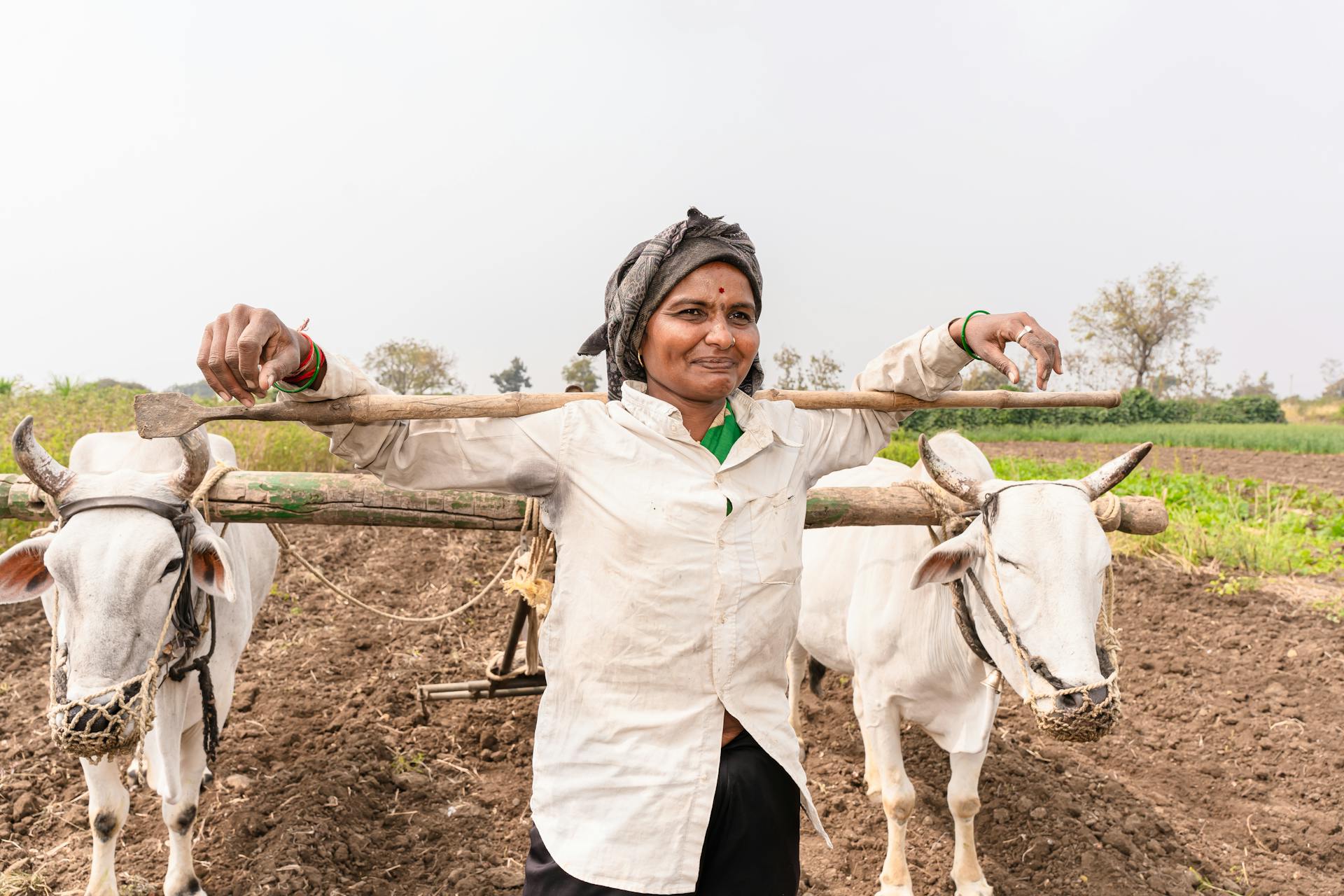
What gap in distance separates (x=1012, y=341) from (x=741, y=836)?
134 centimetres

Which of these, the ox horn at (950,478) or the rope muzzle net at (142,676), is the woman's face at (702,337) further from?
the rope muzzle net at (142,676)

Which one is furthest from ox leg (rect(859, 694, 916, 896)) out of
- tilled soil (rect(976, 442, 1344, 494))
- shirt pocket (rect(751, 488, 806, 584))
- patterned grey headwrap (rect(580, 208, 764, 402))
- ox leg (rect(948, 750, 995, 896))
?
tilled soil (rect(976, 442, 1344, 494))

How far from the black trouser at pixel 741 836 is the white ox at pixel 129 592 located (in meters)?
1.39

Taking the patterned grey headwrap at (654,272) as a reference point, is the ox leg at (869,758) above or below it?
below

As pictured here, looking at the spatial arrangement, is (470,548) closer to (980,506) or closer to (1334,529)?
(980,506)

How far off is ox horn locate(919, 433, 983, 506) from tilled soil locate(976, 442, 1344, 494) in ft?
37.5

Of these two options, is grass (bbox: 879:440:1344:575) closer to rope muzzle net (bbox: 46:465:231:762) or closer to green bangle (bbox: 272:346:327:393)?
rope muzzle net (bbox: 46:465:231:762)

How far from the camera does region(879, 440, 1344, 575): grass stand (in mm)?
7043

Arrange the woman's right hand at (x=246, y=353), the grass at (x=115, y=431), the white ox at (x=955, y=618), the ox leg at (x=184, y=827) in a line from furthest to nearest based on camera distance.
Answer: the grass at (x=115, y=431), the ox leg at (x=184, y=827), the white ox at (x=955, y=618), the woman's right hand at (x=246, y=353)

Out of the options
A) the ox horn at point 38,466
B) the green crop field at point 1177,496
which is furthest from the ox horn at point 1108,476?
the green crop field at point 1177,496

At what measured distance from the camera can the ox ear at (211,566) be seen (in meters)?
2.49

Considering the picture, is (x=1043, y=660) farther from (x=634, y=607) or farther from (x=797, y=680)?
(x=797, y=680)

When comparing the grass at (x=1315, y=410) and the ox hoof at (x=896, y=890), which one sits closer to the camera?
the ox hoof at (x=896, y=890)

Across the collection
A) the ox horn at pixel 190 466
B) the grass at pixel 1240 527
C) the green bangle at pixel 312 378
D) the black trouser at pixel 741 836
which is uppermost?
the green bangle at pixel 312 378
